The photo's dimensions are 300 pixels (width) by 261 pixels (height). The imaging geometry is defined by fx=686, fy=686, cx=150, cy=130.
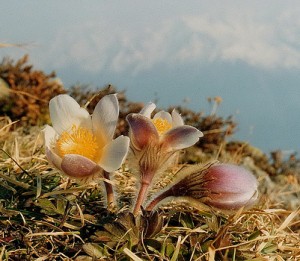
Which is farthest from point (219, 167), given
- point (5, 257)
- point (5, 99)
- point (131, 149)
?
point (5, 99)

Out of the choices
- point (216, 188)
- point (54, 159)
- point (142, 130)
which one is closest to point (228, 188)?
point (216, 188)

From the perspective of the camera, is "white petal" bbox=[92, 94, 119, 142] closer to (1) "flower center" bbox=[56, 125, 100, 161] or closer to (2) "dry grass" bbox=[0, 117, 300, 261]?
(1) "flower center" bbox=[56, 125, 100, 161]

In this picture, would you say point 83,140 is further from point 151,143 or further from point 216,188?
point 216,188

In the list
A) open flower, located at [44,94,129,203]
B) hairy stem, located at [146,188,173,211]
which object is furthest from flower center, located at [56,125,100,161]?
hairy stem, located at [146,188,173,211]

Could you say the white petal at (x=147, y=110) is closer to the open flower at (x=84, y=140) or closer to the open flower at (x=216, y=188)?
the open flower at (x=84, y=140)

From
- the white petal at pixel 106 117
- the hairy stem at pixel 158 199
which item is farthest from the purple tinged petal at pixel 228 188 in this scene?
the white petal at pixel 106 117
